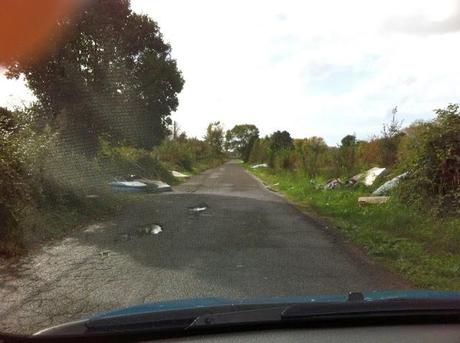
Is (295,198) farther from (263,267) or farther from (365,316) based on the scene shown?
(365,316)

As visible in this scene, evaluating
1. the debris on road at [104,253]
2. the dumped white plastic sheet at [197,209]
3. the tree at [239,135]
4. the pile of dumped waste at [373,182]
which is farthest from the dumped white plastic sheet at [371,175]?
the tree at [239,135]

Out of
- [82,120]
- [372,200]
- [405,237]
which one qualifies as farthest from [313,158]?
[405,237]

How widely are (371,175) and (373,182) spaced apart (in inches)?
31.8

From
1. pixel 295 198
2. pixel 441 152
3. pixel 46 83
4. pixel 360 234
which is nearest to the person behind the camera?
pixel 360 234

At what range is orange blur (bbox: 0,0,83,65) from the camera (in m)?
12.6

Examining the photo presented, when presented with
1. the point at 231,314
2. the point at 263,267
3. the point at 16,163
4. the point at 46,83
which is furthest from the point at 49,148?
the point at 231,314

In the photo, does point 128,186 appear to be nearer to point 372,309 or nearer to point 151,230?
point 151,230

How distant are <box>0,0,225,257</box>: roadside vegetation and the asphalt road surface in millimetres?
943

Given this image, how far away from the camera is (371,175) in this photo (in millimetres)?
18812

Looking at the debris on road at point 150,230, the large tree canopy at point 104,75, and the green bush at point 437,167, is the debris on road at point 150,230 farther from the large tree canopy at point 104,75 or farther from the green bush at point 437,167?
the green bush at point 437,167

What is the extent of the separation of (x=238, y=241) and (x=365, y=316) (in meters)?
6.96

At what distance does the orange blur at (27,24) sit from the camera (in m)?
12.6

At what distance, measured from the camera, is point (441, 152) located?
40.1 feet

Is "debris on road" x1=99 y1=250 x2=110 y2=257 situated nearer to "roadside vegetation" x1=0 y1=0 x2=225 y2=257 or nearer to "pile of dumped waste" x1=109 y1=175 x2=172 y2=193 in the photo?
"roadside vegetation" x1=0 y1=0 x2=225 y2=257
